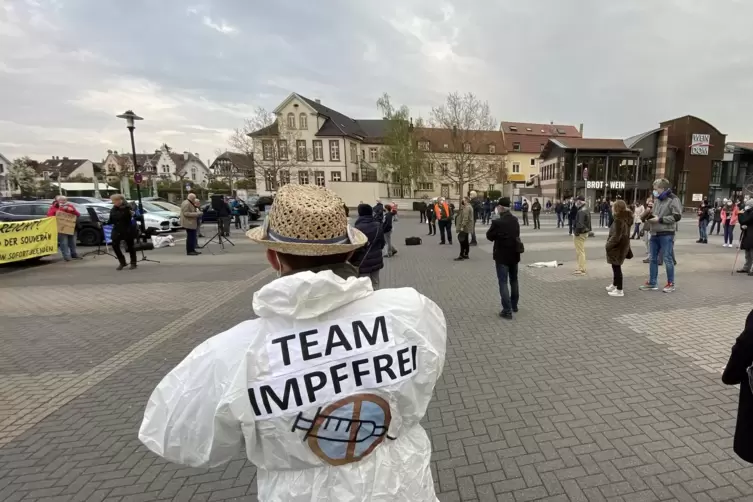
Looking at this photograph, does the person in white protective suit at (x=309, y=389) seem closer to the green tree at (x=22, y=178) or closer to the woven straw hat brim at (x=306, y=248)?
the woven straw hat brim at (x=306, y=248)

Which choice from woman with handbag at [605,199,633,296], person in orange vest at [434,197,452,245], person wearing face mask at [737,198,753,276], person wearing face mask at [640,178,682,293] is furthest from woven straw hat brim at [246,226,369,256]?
person in orange vest at [434,197,452,245]

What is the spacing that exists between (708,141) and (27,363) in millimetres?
66597

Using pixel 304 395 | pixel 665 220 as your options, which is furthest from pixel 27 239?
pixel 665 220

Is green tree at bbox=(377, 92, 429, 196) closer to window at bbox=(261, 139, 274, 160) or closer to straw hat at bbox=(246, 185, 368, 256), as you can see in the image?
window at bbox=(261, 139, 274, 160)

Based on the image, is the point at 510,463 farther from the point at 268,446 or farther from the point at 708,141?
the point at 708,141

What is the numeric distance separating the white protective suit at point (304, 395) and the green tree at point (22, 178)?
8281 centimetres


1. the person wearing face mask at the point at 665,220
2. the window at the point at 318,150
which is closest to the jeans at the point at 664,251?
the person wearing face mask at the point at 665,220

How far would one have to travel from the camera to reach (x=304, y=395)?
3.63 ft

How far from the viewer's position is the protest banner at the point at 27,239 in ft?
34.1

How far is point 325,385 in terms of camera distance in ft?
3.71

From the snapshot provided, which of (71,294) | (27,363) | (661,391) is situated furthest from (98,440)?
(71,294)

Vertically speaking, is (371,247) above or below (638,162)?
below

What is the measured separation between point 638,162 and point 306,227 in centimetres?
5703

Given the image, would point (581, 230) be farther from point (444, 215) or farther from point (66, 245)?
point (66, 245)
